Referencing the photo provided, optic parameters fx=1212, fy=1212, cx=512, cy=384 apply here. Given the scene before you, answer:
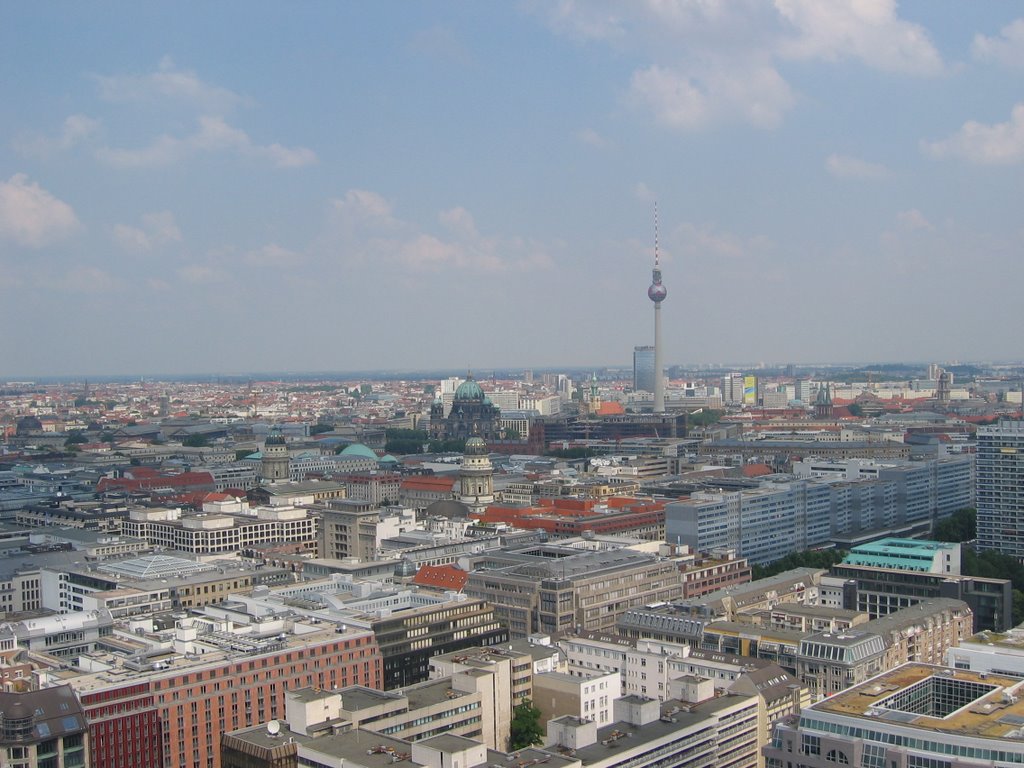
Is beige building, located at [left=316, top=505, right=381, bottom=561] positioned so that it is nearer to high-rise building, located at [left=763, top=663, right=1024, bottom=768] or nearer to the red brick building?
the red brick building

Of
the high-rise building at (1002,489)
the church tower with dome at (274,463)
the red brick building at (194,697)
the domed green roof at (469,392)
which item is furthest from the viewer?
the domed green roof at (469,392)

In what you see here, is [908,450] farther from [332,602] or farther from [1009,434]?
[332,602]

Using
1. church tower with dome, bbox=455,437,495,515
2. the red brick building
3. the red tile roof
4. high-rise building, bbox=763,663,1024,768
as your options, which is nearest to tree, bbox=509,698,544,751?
the red brick building

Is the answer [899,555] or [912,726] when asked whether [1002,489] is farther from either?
[912,726]

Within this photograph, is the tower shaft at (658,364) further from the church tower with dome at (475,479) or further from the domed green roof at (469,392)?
the church tower with dome at (475,479)

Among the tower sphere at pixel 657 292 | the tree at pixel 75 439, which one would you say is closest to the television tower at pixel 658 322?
the tower sphere at pixel 657 292

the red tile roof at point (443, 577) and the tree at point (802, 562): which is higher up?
the red tile roof at point (443, 577)

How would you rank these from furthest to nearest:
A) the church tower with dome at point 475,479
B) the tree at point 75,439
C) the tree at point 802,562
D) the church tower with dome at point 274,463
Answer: the tree at point 75,439 → the church tower with dome at point 274,463 → the church tower with dome at point 475,479 → the tree at point 802,562
